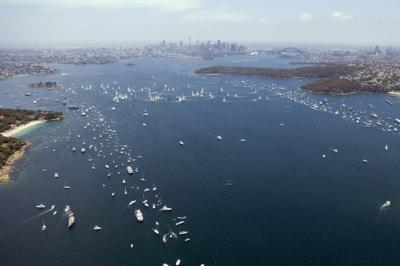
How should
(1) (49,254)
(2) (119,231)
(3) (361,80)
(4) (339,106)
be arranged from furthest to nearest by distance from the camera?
(3) (361,80) < (4) (339,106) < (2) (119,231) < (1) (49,254)

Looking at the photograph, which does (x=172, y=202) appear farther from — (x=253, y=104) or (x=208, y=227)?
(x=253, y=104)

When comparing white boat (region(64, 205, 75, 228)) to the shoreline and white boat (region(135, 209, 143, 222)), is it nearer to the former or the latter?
white boat (region(135, 209, 143, 222))

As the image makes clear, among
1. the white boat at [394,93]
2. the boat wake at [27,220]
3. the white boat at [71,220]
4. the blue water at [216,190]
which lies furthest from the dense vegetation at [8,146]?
the white boat at [394,93]

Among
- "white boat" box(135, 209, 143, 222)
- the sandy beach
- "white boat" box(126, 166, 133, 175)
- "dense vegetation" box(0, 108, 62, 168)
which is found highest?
"dense vegetation" box(0, 108, 62, 168)

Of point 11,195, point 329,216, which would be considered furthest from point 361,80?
point 11,195

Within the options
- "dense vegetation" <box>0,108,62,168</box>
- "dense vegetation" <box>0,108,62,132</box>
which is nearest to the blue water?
"dense vegetation" <box>0,108,62,168</box>

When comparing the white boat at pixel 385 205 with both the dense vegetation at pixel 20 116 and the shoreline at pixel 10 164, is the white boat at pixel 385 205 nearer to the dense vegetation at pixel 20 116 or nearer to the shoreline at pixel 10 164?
the shoreline at pixel 10 164

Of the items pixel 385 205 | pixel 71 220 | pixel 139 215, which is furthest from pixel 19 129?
pixel 385 205
